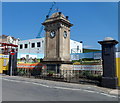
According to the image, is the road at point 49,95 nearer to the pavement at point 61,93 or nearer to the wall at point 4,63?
A: the pavement at point 61,93

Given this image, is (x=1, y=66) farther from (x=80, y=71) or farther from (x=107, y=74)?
(x=107, y=74)

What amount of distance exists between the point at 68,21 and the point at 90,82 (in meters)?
8.83

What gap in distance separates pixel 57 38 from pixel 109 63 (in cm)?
751

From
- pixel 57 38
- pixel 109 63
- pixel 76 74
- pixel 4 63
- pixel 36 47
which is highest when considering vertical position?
pixel 36 47

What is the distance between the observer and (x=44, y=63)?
16938 mm

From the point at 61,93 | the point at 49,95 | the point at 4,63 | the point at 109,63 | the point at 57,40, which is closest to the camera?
the point at 49,95

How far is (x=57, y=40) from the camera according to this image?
645 inches

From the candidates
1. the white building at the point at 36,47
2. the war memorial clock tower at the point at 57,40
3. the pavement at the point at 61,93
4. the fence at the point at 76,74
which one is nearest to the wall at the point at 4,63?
the fence at the point at 76,74

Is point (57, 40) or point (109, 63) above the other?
point (57, 40)

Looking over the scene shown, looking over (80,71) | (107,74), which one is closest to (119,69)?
(107,74)

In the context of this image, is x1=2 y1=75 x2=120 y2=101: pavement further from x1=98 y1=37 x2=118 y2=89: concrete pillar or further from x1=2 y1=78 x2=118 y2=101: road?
x1=98 y1=37 x2=118 y2=89: concrete pillar

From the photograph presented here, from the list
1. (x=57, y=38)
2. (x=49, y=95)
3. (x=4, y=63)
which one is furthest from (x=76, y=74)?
(x=4, y=63)

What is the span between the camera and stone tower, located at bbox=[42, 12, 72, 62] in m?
16.1

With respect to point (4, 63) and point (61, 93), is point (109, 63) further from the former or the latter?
point (4, 63)
